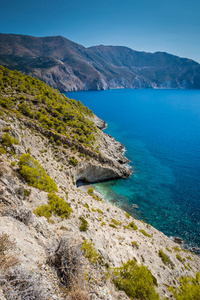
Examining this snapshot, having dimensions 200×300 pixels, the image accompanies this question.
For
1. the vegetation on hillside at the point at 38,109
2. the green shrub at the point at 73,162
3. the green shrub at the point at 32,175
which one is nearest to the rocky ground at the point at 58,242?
the green shrub at the point at 32,175

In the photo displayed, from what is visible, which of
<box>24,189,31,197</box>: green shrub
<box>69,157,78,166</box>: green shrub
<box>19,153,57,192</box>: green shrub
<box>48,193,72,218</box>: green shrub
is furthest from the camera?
<box>69,157,78,166</box>: green shrub

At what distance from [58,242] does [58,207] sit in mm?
8064

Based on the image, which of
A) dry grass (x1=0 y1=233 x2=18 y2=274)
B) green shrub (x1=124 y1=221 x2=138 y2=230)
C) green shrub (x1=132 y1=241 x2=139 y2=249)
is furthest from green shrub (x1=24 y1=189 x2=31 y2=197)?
green shrub (x1=124 y1=221 x2=138 y2=230)

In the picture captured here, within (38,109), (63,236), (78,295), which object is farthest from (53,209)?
(38,109)

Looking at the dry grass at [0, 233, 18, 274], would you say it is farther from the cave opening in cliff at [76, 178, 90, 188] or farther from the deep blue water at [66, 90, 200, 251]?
the cave opening in cliff at [76, 178, 90, 188]

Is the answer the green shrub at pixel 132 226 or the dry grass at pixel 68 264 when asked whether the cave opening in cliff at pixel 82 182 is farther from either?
the dry grass at pixel 68 264

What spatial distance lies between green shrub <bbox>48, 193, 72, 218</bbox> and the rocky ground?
2.83 feet

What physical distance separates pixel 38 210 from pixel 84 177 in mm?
28664

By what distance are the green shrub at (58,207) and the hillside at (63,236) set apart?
0.12 metres

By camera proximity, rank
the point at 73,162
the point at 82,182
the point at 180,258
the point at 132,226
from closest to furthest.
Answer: the point at 180,258, the point at 132,226, the point at 73,162, the point at 82,182

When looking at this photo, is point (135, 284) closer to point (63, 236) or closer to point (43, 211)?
point (63, 236)

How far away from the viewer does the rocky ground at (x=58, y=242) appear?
26.1 feet

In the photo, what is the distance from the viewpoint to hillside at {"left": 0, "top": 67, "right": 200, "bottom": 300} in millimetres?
8398

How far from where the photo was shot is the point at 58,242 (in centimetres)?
1185
